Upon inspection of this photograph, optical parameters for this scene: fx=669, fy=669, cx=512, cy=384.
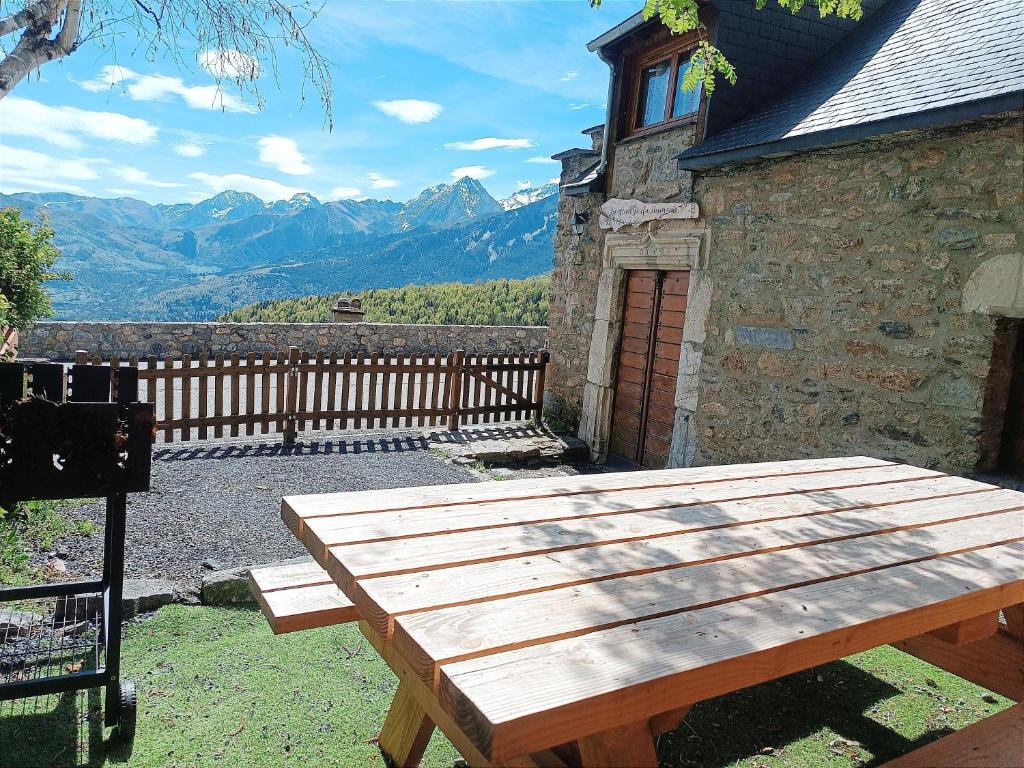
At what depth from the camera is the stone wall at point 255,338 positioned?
11.8 meters

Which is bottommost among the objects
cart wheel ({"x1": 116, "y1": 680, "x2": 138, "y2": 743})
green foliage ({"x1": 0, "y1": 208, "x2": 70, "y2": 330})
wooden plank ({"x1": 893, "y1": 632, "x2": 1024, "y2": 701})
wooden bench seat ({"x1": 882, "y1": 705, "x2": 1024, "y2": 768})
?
cart wheel ({"x1": 116, "y1": 680, "x2": 138, "y2": 743})

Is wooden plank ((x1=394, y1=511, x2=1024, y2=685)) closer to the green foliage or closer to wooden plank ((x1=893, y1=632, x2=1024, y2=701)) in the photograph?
wooden plank ((x1=893, y1=632, x2=1024, y2=701))

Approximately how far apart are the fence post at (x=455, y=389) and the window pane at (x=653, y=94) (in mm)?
3695

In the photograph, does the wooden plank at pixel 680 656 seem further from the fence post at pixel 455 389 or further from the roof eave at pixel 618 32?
the fence post at pixel 455 389

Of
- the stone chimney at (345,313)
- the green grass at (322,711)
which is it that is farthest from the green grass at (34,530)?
the stone chimney at (345,313)

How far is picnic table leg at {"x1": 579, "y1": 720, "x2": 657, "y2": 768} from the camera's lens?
1.49 metres

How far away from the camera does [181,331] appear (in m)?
12.8

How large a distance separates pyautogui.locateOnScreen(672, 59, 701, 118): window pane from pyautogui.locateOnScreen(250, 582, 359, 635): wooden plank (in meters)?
6.30

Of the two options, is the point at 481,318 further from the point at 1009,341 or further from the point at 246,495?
the point at 1009,341

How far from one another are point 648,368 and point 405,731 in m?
5.90

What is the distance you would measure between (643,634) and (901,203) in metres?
4.60

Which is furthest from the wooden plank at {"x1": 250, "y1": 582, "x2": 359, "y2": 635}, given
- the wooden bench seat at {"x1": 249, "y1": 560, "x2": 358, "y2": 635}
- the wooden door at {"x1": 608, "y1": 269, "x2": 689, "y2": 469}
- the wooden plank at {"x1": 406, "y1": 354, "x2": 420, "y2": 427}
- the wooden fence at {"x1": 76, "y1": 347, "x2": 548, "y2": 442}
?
the wooden plank at {"x1": 406, "y1": 354, "x2": 420, "y2": 427}

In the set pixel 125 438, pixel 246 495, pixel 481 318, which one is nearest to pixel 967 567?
pixel 125 438

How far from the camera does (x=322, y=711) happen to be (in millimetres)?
2717
